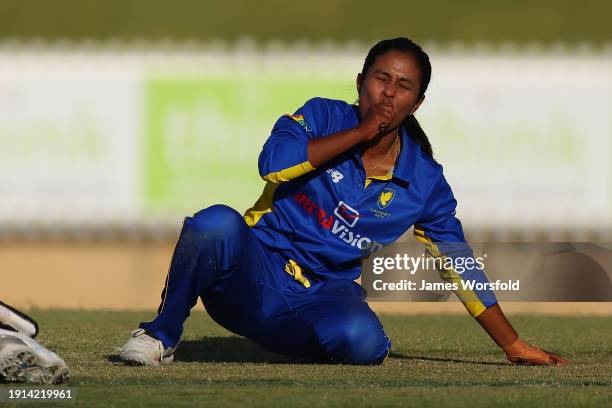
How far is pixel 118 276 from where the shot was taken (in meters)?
13.6

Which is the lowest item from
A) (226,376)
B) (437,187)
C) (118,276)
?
(118,276)

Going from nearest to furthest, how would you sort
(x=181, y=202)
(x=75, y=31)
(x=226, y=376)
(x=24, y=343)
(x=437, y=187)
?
(x=24, y=343) → (x=226, y=376) → (x=437, y=187) → (x=181, y=202) → (x=75, y=31)

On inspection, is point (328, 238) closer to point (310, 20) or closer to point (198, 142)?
point (198, 142)

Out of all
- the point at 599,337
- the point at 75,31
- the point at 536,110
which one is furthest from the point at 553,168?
the point at 75,31

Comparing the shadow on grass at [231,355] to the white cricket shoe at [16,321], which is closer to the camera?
the white cricket shoe at [16,321]

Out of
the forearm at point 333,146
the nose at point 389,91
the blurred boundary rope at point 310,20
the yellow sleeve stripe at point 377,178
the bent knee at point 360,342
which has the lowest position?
the bent knee at point 360,342

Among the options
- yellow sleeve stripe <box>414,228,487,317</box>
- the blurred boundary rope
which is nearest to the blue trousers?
yellow sleeve stripe <box>414,228,487,317</box>

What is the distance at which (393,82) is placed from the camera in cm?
573

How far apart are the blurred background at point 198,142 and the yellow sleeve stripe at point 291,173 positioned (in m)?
7.30

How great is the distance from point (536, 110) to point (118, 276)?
4385 mm

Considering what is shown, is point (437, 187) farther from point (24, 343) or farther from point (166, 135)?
point (166, 135)

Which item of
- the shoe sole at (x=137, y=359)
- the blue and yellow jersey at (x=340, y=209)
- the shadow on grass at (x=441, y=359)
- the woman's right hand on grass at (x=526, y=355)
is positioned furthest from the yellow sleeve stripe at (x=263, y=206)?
the woman's right hand on grass at (x=526, y=355)

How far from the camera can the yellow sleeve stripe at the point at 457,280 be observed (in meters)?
5.89

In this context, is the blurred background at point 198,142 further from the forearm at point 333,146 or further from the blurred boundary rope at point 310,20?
the forearm at point 333,146
